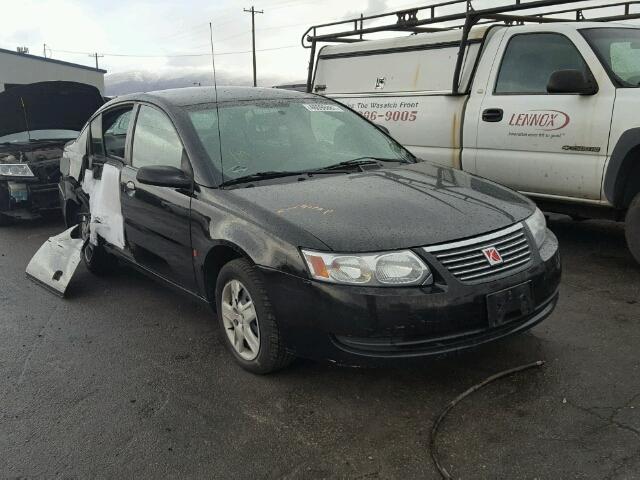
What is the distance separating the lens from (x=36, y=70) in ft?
117

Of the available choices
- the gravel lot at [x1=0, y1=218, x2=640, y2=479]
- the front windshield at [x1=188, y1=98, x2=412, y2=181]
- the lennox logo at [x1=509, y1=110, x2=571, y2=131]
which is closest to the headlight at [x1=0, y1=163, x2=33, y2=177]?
the gravel lot at [x1=0, y1=218, x2=640, y2=479]

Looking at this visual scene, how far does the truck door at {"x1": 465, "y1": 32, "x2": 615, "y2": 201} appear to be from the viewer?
16.4 ft

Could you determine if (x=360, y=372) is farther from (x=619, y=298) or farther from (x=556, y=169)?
(x=556, y=169)

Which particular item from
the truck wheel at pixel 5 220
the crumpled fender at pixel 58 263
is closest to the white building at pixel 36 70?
the truck wheel at pixel 5 220

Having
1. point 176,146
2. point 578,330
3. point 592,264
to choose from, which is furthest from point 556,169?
point 176,146

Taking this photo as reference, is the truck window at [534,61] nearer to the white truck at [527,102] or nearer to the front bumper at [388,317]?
the white truck at [527,102]

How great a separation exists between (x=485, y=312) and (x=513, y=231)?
1.70 feet

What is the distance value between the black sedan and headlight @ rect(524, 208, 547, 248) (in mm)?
13

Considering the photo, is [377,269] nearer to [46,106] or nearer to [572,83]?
[572,83]

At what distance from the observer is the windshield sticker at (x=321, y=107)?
14.4 feet

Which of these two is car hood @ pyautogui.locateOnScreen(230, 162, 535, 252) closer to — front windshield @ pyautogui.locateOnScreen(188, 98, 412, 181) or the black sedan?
the black sedan

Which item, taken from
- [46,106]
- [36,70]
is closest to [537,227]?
[46,106]

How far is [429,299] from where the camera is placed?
110 inches

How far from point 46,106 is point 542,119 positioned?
680cm
